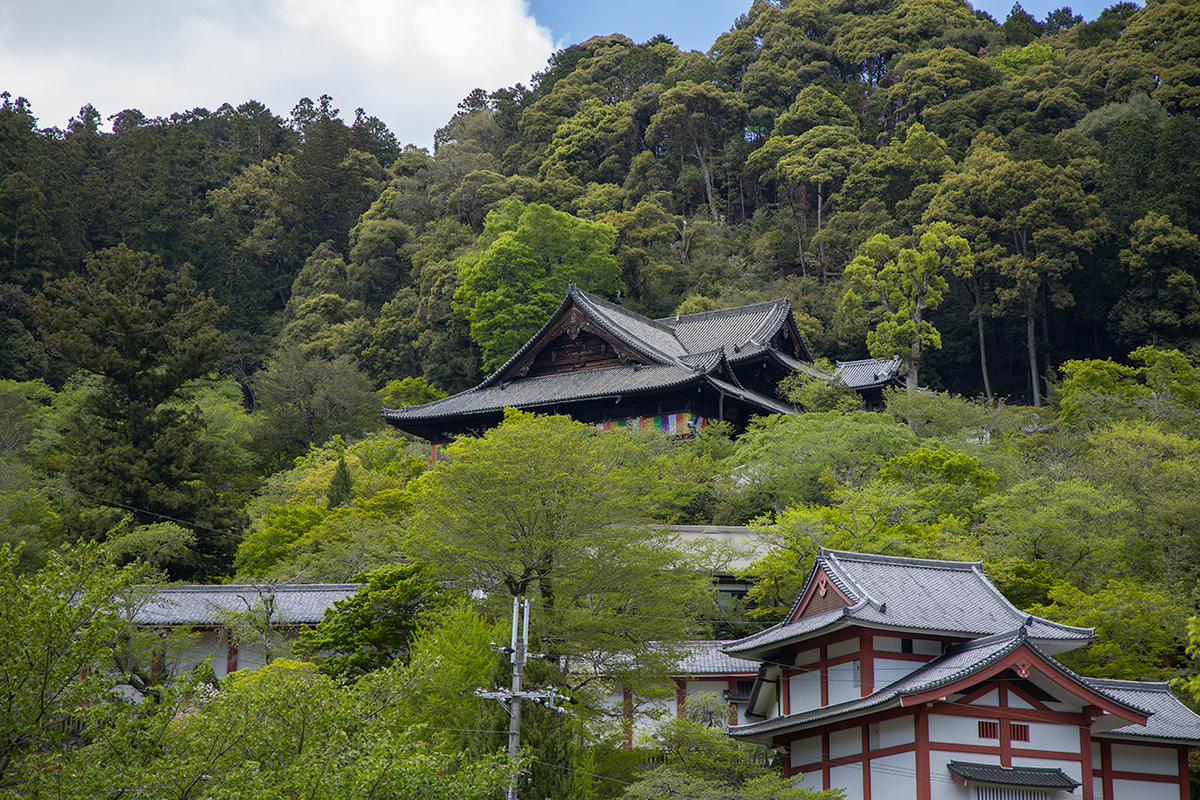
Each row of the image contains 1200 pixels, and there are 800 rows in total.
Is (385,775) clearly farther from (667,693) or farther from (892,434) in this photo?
(892,434)

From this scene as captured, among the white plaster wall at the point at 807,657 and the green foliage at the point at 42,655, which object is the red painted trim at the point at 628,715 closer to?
the white plaster wall at the point at 807,657

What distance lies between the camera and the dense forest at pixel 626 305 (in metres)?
19.8

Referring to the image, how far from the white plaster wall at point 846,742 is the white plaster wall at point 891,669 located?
3.11 feet

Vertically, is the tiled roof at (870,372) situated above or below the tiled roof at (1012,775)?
above

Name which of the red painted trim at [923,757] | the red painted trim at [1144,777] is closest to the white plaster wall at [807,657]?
the red painted trim at [923,757]

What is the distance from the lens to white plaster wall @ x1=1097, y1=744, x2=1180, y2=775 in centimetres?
1905

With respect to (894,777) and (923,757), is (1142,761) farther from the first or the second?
(894,777)

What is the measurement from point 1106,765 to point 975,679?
155 inches

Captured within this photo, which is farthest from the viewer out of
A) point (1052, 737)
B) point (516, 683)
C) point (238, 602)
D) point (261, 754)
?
point (238, 602)

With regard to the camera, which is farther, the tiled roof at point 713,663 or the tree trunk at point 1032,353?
the tree trunk at point 1032,353

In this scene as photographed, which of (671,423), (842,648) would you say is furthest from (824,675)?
(671,423)

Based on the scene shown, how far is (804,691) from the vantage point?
20.3 metres

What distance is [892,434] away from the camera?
31.1m

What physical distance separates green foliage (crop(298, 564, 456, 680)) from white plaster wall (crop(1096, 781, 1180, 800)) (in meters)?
12.3
